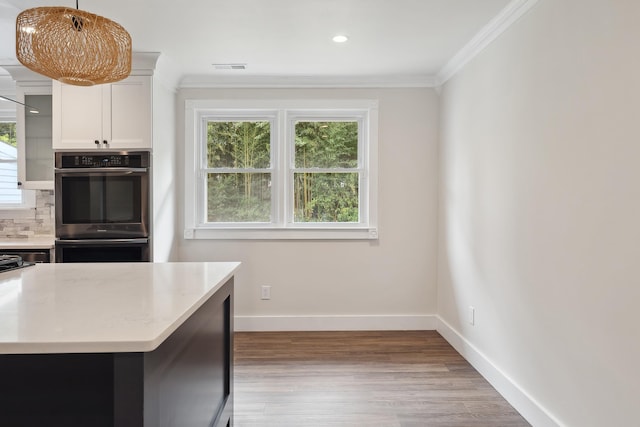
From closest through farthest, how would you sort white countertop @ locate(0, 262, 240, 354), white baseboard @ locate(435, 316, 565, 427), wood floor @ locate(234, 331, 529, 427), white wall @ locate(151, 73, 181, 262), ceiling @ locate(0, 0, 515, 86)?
white countertop @ locate(0, 262, 240, 354) < white baseboard @ locate(435, 316, 565, 427) < wood floor @ locate(234, 331, 529, 427) < ceiling @ locate(0, 0, 515, 86) < white wall @ locate(151, 73, 181, 262)

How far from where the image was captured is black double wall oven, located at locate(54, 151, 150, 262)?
3.15m

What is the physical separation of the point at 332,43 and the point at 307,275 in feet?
6.66

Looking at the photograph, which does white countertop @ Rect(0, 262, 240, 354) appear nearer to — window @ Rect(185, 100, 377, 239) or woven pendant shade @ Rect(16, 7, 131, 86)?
woven pendant shade @ Rect(16, 7, 131, 86)

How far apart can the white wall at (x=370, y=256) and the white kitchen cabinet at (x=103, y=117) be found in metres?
0.66

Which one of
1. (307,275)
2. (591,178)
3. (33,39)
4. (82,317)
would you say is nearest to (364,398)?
(307,275)

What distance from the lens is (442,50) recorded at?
312 centimetres

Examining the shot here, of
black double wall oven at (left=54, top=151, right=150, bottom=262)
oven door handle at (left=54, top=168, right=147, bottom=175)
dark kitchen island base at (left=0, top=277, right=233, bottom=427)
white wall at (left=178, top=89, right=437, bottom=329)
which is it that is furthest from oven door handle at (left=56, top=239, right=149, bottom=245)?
dark kitchen island base at (left=0, top=277, right=233, bottom=427)

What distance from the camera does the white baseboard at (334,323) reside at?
3.83 meters

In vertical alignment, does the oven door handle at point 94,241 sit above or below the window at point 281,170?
below

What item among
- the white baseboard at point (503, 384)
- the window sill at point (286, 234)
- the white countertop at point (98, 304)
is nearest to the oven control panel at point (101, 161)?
the window sill at point (286, 234)

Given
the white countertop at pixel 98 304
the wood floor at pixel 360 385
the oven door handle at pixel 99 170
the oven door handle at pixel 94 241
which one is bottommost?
the wood floor at pixel 360 385

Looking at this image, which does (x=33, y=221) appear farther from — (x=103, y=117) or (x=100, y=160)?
(x=103, y=117)

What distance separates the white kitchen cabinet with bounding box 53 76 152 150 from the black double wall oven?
0.08m

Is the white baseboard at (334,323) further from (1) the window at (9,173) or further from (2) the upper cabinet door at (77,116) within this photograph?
(1) the window at (9,173)
